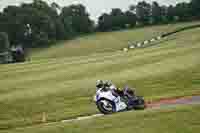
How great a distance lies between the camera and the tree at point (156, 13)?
4757 inches

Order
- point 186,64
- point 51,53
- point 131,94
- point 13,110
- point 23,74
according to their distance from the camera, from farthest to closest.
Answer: point 51,53, point 23,74, point 186,64, point 13,110, point 131,94

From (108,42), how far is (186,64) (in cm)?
5710

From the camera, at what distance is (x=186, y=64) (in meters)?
29.5

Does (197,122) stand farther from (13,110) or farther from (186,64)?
(186,64)

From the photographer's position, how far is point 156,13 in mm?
127438

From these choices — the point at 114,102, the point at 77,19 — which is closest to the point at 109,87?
the point at 114,102

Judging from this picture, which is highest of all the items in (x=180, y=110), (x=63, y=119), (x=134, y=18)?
(x=134, y=18)

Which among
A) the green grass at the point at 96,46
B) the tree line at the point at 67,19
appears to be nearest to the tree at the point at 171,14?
the tree line at the point at 67,19

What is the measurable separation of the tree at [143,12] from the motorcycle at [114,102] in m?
107

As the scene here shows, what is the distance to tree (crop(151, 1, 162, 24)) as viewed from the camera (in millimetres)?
120825

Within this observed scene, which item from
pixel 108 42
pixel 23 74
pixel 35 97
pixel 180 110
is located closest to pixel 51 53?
pixel 108 42

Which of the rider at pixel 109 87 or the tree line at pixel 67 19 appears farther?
the tree line at pixel 67 19

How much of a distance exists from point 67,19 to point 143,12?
28822 mm

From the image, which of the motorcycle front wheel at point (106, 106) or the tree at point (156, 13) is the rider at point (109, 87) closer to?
the motorcycle front wheel at point (106, 106)
